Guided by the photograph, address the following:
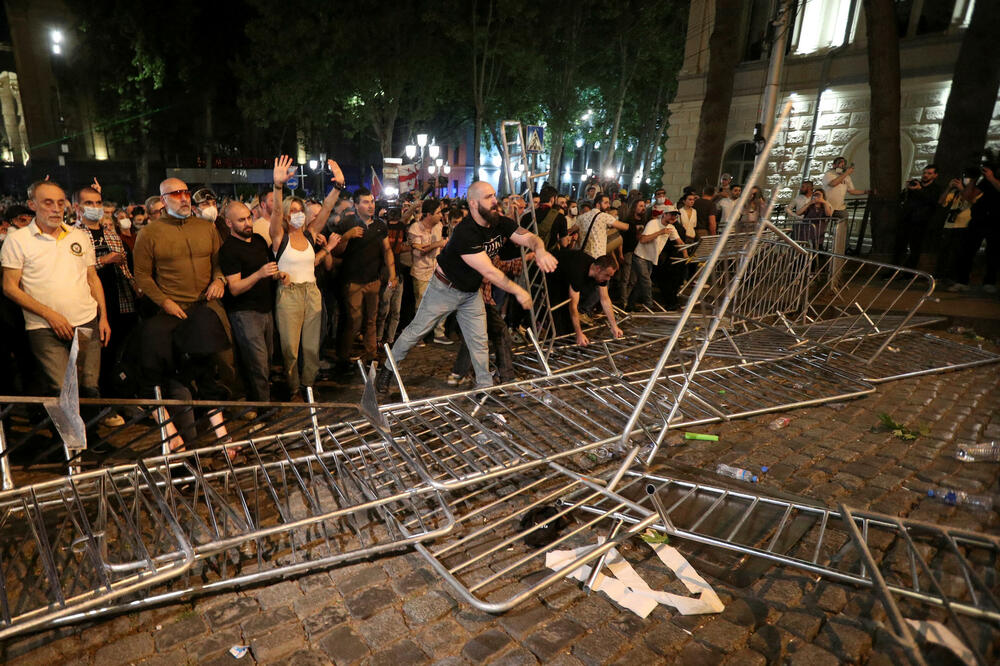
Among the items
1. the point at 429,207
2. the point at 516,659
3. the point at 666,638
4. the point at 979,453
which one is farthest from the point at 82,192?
the point at 979,453

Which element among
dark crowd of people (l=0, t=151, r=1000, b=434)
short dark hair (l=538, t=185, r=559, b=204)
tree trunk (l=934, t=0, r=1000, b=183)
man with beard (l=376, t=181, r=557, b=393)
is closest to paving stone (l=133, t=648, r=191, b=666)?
dark crowd of people (l=0, t=151, r=1000, b=434)

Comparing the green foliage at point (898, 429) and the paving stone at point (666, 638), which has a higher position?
the green foliage at point (898, 429)

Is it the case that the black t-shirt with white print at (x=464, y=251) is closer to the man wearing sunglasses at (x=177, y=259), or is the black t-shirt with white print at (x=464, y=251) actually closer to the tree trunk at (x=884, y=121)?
the man wearing sunglasses at (x=177, y=259)

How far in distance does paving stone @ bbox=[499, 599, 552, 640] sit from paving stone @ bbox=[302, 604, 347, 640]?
2.64 feet

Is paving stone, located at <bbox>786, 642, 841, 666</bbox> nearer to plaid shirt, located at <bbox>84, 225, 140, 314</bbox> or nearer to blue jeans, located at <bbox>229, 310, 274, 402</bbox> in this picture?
blue jeans, located at <bbox>229, 310, 274, 402</bbox>

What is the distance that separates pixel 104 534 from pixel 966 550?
15.7 feet

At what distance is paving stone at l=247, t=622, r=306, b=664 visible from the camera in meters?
2.59

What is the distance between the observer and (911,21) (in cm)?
1602

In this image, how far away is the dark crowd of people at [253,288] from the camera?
168 inches

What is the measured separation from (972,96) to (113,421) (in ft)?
48.9

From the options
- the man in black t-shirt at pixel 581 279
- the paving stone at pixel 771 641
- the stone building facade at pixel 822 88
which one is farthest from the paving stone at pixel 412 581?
the stone building facade at pixel 822 88

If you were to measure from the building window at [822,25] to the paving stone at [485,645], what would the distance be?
19.8 meters

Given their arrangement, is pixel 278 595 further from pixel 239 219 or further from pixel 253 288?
pixel 239 219

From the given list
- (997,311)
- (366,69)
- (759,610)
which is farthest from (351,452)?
(366,69)
